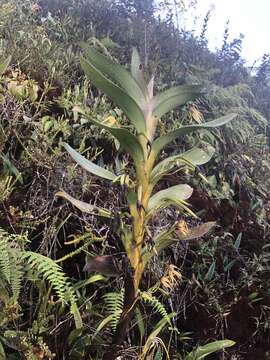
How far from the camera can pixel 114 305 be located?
6.66ft

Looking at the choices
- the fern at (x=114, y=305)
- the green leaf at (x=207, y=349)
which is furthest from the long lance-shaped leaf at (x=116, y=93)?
the green leaf at (x=207, y=349)

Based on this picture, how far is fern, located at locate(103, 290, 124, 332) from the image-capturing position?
2.00 metres

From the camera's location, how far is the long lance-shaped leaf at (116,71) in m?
1.77

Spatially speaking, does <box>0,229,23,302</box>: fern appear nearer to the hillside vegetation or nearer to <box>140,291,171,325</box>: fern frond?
the hillside vegetation

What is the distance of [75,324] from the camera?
199 cm

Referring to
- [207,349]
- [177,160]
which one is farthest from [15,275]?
[207,349]

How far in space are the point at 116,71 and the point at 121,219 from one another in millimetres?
577

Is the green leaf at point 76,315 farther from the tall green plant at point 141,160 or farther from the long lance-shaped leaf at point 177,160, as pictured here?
the long lance-shaped leaf at point 177,160

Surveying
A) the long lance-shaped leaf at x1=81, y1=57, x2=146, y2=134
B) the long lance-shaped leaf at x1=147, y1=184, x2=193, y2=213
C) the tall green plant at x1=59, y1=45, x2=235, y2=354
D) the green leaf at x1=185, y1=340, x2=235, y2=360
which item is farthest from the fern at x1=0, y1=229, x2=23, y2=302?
the green leaf at x1=185, y1=340, x2=235, y2=360

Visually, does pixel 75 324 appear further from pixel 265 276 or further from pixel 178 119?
pixel 178 119

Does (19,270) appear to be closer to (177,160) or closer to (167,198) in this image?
(167,198)

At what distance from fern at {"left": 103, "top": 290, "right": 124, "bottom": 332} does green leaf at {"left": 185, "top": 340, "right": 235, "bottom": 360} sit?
43 centimetres

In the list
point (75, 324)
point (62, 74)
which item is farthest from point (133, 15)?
point (75, 324)

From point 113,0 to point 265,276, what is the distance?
5.10 metres
